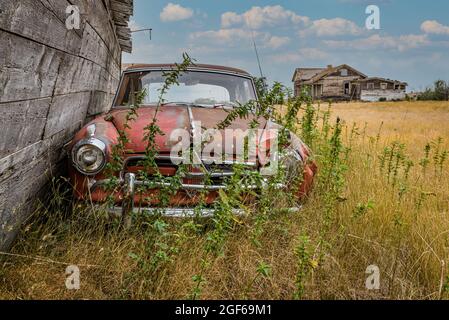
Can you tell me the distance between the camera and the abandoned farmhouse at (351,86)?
49094 mm

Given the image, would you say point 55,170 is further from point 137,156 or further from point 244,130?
point 244,130

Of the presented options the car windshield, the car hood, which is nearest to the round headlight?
the car hood

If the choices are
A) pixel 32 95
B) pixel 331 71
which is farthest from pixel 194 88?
pixel 331 71

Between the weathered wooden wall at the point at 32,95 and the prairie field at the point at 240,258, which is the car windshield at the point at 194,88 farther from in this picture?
the prairie field at the point at 240,258

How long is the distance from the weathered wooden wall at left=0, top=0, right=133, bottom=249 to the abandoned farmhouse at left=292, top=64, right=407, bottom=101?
1826 inches

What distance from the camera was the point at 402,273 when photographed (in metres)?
2.53

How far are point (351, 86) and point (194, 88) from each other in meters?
49.5

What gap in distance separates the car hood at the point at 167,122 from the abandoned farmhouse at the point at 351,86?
46.0 metres

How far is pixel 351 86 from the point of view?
1980 inches

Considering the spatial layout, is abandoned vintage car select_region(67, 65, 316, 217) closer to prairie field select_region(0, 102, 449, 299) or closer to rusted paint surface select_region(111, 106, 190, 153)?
rusted paint surface select_region(111, 106, 190, 153)

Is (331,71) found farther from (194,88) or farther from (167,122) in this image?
(167,122)

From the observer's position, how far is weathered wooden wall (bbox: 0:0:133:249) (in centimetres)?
211
